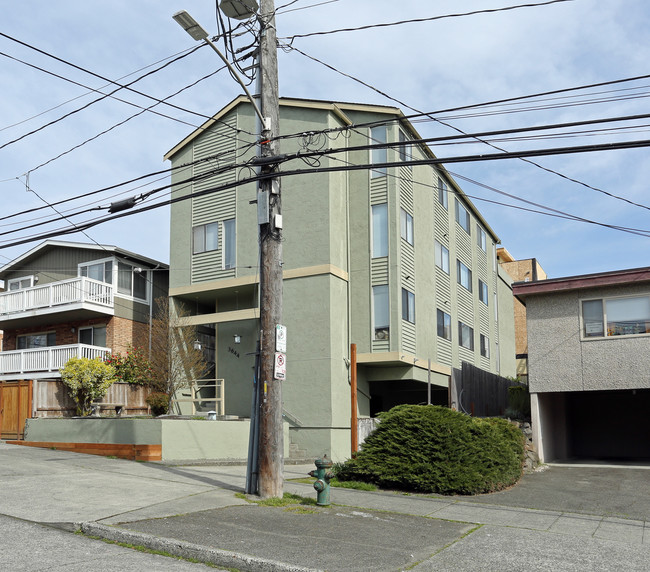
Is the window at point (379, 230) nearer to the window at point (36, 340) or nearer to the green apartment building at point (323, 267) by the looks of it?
the green apartment building at point (323, 267)

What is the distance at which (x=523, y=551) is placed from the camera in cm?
828

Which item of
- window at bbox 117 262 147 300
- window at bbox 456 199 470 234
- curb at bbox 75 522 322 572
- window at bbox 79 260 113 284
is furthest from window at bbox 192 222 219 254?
curb at bbox 75 522 322 572

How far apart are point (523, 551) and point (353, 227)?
16537mm

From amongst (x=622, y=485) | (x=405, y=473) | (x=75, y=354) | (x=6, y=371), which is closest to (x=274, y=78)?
(x=405, y=473)

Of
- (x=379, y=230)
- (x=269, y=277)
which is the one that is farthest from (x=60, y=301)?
(x=269, y=277)

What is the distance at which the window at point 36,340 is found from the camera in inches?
1120

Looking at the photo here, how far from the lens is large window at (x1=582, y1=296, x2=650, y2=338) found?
1831 cm

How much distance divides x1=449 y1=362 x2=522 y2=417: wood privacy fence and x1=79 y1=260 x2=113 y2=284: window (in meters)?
14.0

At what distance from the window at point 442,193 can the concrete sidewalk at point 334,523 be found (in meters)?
16.8

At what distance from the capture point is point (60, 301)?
25938 millimetres

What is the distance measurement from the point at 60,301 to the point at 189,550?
20.1 metres

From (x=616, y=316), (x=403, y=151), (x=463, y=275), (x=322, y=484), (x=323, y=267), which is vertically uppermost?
(x=403, y=151)

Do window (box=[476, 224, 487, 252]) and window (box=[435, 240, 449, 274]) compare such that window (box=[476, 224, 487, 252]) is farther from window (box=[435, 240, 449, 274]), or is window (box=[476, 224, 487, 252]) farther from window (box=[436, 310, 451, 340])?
window (box=[436, 310, 451, 340])

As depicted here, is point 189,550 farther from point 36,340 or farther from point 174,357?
point 36,340
